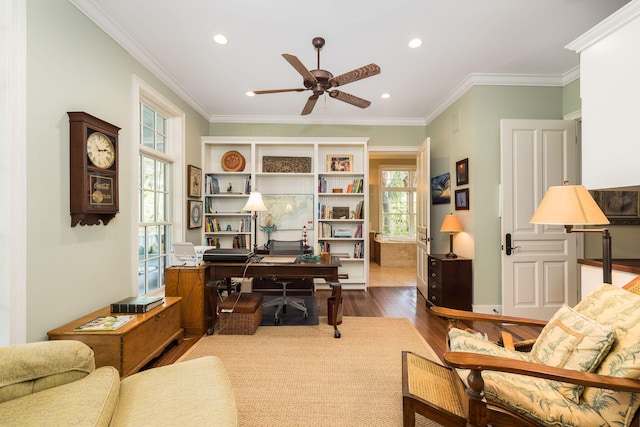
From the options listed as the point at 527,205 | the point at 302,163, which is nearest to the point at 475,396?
the point at 527,205

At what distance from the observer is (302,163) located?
4883 millimetres

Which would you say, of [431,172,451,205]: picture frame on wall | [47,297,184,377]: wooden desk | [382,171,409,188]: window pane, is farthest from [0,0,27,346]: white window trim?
[382,171,409,188]: window pane

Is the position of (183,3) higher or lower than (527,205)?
higher

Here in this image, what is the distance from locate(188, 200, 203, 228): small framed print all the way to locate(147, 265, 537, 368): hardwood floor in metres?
1.72

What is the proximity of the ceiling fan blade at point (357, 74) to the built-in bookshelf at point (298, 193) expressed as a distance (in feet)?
7.31

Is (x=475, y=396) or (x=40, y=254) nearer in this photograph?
(x=475, y=396)

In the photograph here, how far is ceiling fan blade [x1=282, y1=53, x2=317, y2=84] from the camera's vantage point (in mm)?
2072

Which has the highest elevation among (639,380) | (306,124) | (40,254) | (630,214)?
(306,124)

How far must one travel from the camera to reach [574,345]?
4.51ft

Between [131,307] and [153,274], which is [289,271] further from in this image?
[153,274]

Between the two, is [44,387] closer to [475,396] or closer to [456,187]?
[475,396]

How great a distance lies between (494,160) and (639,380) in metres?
2.79

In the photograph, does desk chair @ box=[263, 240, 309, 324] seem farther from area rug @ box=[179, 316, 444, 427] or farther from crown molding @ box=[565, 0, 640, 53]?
crown molding @ box=[565, 0, 640, 53]

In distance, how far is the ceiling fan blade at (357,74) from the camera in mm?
2246
